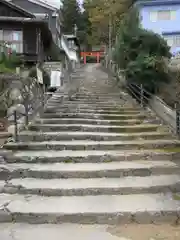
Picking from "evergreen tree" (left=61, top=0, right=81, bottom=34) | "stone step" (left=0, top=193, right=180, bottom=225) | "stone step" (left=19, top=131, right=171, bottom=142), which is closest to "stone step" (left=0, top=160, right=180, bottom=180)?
"stone step" (left=0, top=193, right=180, bottom=225)

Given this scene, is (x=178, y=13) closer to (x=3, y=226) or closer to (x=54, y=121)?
(x=54, y=121)

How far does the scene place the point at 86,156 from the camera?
21.7 ft

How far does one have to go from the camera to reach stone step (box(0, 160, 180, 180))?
589 centimetres

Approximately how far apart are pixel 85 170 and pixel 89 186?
Result: 1.88ft

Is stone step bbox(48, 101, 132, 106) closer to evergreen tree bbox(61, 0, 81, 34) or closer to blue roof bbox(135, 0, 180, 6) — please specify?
blue roof bbox(135, 0, 180, 6)

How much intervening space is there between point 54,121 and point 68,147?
7.36 ft

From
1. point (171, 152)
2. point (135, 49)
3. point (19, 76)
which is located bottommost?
point (171, 152)

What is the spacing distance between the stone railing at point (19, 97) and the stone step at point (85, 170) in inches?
103

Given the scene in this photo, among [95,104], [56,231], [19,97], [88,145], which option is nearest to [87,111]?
[95,104]

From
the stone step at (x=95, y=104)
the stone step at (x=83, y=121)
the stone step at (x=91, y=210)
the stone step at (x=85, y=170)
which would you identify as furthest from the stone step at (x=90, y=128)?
the stone step at (x=91, y=210)

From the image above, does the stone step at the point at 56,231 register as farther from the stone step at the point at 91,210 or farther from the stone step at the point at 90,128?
the stone step at the point at 90,128

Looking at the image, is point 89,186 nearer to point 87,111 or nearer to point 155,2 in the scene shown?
point 87,111

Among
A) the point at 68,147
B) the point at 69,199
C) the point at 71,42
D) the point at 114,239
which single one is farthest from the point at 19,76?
the point at 71,42

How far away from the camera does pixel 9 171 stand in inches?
236
